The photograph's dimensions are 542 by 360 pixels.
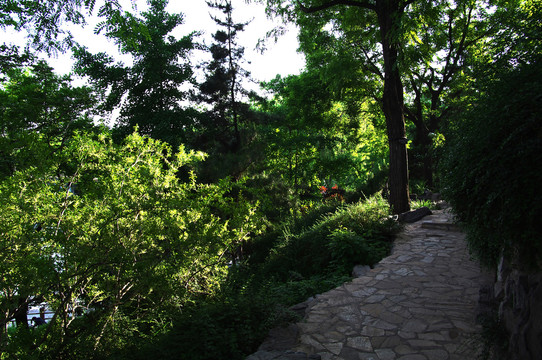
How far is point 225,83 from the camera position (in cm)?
1689

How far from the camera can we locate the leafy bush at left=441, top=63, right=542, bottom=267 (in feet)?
7.97

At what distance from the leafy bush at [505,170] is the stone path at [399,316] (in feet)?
3.53

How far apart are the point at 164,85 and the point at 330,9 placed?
9.23m

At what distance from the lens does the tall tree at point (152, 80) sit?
1520 cm

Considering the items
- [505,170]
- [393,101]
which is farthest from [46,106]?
[505,170]

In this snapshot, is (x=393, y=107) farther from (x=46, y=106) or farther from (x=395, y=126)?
(x=46, y=106)

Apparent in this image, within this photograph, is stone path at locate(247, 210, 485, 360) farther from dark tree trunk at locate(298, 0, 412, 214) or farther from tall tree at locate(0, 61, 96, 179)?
tall tree at locate(0, 61, 96, 179)

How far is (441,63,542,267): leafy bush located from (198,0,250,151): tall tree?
1364 centimetres

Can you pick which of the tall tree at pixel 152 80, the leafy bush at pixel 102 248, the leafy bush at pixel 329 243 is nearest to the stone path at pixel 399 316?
the leafy bush at pixel 329 243

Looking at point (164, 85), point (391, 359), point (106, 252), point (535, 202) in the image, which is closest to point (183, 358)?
point (106, 252)

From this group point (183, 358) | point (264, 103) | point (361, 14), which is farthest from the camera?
point (264, 103)

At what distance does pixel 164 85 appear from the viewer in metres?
16.8

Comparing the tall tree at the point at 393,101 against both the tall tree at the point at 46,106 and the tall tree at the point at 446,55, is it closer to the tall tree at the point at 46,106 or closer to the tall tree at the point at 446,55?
the tall tree at the point at 446,55

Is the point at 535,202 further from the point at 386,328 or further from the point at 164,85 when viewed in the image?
the point at 164,85
